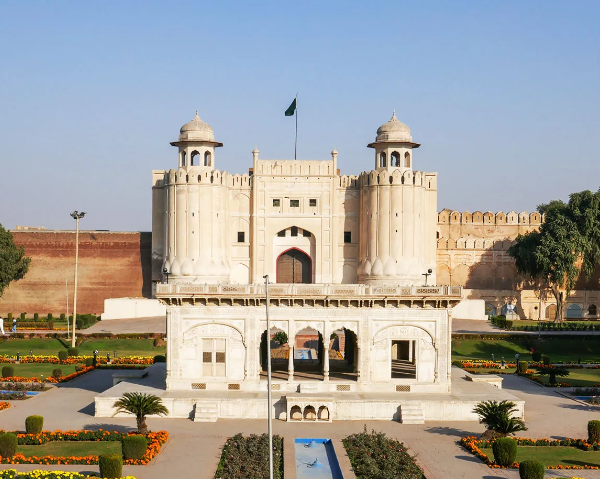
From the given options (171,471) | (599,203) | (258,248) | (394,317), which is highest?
(599,203)

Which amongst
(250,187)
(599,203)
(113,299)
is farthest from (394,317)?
(599,203)

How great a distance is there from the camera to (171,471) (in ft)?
74.7

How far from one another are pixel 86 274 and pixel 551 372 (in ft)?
→ 122

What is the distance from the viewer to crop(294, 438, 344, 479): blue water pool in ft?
75.0

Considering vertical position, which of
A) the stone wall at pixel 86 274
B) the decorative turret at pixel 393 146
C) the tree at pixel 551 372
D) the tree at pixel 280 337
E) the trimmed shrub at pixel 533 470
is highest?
the decorative turret at pixel 393 146

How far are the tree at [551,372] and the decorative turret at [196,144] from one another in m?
23.8

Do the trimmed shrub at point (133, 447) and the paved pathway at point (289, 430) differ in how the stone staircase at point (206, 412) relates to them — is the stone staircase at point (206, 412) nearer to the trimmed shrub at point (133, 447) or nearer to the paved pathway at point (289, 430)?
the paved pathway at point (289, 430)

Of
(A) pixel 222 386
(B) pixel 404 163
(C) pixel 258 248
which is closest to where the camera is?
(A) pixel 222 386

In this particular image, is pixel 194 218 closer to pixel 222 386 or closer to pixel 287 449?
pixel 222 386

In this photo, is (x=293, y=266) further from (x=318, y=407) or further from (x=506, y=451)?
(x=506, y=451)

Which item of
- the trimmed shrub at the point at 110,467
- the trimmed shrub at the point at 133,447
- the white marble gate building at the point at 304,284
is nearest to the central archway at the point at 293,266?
the white marble gate building at the point at 304,284

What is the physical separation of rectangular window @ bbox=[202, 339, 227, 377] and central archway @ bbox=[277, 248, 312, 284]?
82.6ft

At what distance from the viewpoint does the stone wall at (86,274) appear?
62.4m

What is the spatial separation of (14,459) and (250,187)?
34405 millimetres
